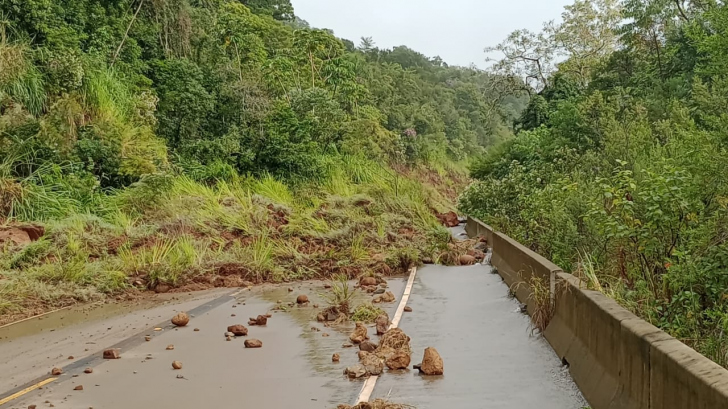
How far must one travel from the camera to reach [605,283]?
8.33 m

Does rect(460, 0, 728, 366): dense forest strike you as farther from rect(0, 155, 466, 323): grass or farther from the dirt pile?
the dirt pile

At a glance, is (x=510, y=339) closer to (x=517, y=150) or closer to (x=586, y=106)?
(x=586, y=106)

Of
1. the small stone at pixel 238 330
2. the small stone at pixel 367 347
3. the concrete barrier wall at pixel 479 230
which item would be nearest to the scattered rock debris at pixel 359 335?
the small stone at pixel 367 347

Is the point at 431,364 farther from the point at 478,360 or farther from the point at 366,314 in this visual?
the point at 366,314

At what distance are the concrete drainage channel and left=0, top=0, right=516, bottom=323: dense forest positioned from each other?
800cm

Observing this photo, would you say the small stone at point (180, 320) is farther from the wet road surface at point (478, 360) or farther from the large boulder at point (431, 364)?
the large boulder at point (431, 364)

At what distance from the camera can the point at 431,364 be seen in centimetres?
709

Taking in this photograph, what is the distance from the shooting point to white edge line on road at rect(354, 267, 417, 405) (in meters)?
6.25

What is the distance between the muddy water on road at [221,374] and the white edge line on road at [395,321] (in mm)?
103

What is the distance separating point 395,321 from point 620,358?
15.9 ft

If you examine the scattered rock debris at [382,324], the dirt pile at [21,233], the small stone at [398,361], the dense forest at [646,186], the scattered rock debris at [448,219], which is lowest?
the scattered rock debris at [448,219]

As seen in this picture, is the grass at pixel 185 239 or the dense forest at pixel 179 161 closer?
the grass at pixel 185 239

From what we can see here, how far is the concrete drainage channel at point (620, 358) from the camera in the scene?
3.92 meters

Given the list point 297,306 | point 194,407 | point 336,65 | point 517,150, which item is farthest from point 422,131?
point 194,407
